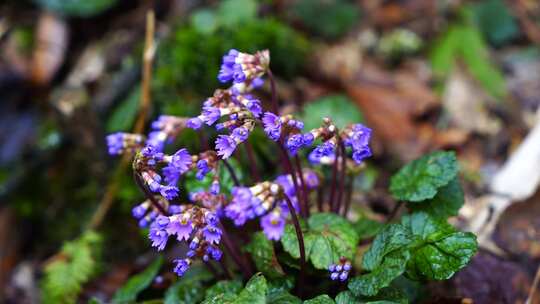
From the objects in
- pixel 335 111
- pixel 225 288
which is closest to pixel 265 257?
pixel 225 288

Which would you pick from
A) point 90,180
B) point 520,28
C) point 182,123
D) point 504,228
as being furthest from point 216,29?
point 520,28

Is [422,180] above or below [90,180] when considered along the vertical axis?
above

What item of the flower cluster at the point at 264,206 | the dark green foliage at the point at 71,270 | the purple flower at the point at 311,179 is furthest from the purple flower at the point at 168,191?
the dark green foliage at the point at 71,270

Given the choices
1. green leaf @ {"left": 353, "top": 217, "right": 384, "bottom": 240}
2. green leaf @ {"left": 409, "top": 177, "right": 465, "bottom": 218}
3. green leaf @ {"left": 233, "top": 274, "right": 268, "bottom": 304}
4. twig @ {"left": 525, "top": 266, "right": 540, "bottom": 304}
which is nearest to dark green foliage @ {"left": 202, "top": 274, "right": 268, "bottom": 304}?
green leaf @ {"left": 233, "top": 274, "right": 268, "bottom": 304}

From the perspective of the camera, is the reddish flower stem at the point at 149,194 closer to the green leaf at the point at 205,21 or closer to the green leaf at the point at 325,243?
the green leaf at the point at 325,243

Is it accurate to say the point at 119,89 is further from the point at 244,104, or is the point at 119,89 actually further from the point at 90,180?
the point at 244,104

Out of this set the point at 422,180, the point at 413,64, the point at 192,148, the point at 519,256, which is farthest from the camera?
the point at 413,64
